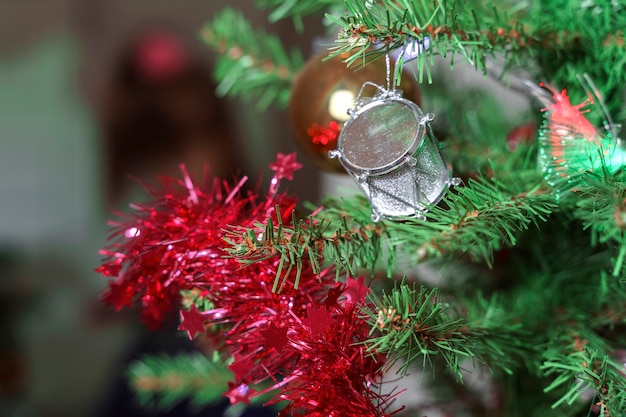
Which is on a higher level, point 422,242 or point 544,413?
point 422,242

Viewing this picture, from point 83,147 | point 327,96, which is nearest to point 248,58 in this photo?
point 327,96

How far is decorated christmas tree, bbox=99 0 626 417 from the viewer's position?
0.28m

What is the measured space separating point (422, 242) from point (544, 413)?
180mm

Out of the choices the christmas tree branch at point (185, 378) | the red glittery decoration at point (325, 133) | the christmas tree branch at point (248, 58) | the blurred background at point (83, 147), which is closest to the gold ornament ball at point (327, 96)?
A: the red glittery decoration at point (325, 133)

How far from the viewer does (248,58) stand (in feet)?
1.73

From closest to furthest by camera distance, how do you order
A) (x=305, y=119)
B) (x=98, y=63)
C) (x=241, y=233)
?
(x=241, y=233), (x=305, y=119), (x=98, y=63)

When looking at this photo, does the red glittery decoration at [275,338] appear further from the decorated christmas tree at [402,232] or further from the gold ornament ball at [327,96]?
the gold ornament ball at [327,96]

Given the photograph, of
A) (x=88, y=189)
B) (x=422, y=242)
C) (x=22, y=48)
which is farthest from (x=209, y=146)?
(x=422, y=242)

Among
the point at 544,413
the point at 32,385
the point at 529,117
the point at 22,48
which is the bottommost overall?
the point at 32,385

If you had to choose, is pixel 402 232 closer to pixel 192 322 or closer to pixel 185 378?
pixel 192 322

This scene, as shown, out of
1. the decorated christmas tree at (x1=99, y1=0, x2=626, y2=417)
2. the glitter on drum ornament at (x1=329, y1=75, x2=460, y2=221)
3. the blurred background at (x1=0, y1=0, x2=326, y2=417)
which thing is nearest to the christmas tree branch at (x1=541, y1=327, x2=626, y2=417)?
the decorated christmas tree at (x1=99, y1=0, x2=626, y2=417)

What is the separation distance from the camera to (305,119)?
1.33 ft

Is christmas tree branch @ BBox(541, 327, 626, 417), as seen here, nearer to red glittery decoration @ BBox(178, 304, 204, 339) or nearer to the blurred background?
red glittery decoration @ BBox(178, 304, 204, 339)

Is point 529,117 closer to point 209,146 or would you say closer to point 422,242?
point 422,242
